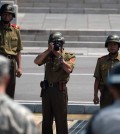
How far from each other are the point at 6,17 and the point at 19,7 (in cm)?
2021

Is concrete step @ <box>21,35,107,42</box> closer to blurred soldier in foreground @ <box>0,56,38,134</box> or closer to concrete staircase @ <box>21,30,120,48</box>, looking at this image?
concrete staircase @ <box>21,30,120,48</box>

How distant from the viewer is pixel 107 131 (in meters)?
4.51

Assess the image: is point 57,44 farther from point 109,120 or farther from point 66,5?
point 66,5

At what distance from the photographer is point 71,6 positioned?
3088cm

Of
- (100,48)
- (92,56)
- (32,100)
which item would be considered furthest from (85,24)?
(32,100)

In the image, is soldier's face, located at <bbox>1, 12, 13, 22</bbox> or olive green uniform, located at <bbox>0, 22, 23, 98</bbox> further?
olive green uniform, located at <bbox>0, 22, 23, 98</bbox>

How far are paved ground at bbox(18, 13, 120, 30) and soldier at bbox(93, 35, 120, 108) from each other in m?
16.1

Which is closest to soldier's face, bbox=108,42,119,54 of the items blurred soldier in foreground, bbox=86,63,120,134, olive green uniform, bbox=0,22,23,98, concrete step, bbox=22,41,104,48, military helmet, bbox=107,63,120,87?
olive green uniform, bbox=0,22,23,98

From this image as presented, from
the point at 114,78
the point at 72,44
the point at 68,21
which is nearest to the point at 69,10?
the point at 68,21

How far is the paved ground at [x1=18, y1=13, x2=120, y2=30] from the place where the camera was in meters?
26.4

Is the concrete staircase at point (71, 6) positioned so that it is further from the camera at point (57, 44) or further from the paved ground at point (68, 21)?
the camera at point (57, 44)

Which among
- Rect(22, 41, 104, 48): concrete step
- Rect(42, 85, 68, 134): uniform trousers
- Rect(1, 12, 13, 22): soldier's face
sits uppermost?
Rect(1, 12, 13, 22): soldier's face

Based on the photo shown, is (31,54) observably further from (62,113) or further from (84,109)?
(62,113)

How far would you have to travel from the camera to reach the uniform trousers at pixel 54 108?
9.83 m
